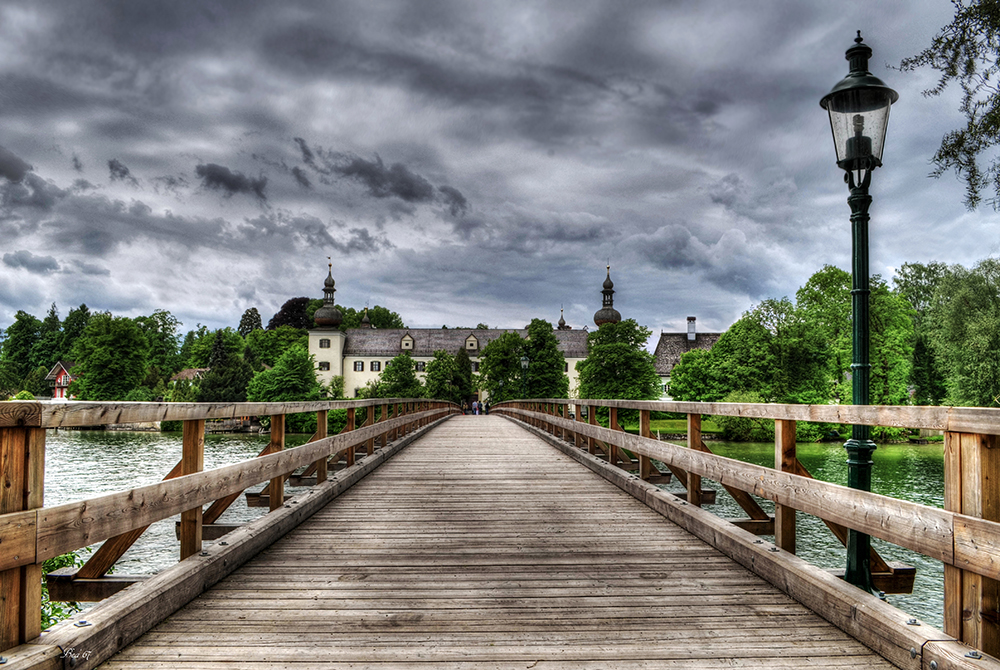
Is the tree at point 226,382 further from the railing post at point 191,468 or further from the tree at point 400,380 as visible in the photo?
the railing post at point 191,468

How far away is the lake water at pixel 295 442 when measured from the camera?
12766 millimetres

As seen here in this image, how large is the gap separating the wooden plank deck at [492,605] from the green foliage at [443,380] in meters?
60.2

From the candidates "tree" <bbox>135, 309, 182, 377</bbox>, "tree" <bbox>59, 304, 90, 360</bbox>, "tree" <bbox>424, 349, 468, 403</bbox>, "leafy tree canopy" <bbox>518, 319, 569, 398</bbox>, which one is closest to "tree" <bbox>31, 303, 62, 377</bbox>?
"tree" <bbox>59, 304, 90, 360</bbox>

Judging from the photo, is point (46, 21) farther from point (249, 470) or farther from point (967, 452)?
point (967, 452)

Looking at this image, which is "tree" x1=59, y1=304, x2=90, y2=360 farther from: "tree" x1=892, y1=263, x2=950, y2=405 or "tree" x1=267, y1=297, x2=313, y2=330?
"tree" x1=892, y1=263, x2=950, y2=405

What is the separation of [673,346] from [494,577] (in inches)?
2920

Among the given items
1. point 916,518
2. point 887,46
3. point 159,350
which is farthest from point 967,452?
point 159,350

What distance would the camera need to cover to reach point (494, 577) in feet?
→ 12.6

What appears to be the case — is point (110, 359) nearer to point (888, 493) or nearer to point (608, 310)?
point (608, 310)

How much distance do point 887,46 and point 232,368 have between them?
67.6 metres

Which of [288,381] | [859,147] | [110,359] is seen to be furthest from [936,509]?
[110,359]

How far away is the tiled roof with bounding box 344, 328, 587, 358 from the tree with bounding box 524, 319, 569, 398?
24010mm

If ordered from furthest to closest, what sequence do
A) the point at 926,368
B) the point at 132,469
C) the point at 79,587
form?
the point at 926,368 → the point at 132,469 → the point at 79,587

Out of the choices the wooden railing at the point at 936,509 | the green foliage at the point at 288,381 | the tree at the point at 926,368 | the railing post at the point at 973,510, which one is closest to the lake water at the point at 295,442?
the tree at the point at 926,368
